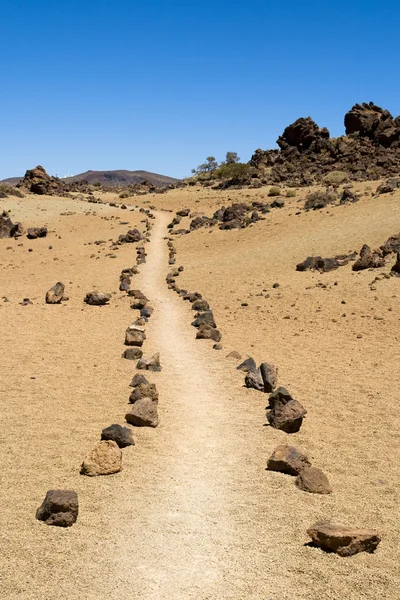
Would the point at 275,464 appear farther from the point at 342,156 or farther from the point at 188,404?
the point at 342,156

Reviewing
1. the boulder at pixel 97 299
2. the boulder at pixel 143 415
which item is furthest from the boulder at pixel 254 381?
the boulder at pixel 97 299

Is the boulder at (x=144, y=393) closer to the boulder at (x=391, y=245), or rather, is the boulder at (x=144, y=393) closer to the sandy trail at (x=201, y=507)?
the sandy trail at (x=201, y=507)

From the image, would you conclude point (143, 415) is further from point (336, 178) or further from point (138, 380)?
point (336, 178)

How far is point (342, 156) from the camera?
267 feet

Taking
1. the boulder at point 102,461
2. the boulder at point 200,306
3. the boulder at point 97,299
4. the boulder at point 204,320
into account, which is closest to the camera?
the boulder at point 102,461

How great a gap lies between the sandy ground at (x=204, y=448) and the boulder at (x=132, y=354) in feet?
0.97

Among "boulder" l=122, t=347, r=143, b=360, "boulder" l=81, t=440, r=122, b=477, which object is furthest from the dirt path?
"boulder" l=122, t=347, r=143, b=360

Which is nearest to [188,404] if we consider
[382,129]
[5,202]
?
[5,202]

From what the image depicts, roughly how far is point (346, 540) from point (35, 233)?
4123 cm

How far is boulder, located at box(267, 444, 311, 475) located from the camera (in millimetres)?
8711

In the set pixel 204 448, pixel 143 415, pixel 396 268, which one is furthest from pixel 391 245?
pixel 204 448

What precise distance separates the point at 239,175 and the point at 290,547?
73890 millimetres

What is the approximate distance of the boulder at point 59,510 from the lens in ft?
22.7

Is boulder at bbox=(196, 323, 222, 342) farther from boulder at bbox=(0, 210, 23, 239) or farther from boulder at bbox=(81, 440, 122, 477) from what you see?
boulder at bbox=(0, 210, 23, 239)
